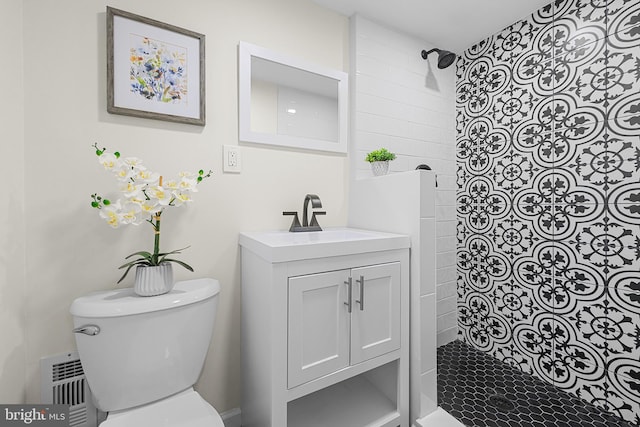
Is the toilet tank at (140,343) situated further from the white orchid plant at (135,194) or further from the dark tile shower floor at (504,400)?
the dark tile shower floor at (504,400)

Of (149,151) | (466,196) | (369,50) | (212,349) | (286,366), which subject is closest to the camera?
(286,366)

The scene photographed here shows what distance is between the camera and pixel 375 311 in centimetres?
125

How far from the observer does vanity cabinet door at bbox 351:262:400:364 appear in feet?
3.92

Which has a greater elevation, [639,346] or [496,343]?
[639,346]

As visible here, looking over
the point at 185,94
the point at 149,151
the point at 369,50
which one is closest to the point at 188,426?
the point at 149,151

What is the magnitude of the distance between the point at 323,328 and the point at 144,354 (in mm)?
641

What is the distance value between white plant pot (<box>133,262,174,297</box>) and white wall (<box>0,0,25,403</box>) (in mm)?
376

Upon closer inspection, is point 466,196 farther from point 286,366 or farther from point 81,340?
point 81,340

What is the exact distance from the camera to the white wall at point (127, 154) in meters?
1.05

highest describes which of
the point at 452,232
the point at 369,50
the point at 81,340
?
the point at 369,50

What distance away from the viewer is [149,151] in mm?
1234

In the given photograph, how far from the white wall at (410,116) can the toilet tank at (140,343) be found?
46.5 inches

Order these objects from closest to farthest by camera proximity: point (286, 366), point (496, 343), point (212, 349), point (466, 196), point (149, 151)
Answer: point (286, 366)
point (149, 151)
point (212, 349)
point (496, 343)
point (466, 196)

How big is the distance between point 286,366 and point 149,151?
1055mm
